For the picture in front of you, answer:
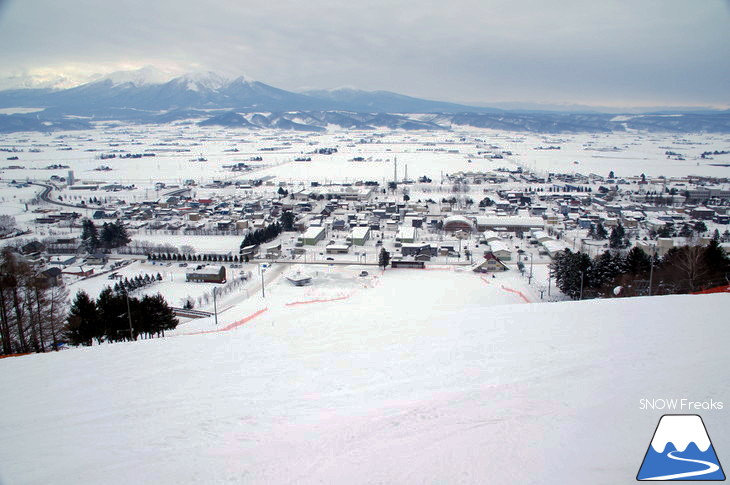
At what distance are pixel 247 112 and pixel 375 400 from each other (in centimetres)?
11601

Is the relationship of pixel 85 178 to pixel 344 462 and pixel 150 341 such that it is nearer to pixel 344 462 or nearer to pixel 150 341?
pixel 150 341

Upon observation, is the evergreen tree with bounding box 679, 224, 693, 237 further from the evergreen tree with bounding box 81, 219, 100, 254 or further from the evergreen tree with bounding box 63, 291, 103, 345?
the evergreen tree with bounding box 81, 219, 100, 254

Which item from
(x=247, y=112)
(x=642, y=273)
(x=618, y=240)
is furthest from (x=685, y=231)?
(x=247, y=112)

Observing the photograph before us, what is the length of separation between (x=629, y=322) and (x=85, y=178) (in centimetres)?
3454

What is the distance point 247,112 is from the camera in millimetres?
109375

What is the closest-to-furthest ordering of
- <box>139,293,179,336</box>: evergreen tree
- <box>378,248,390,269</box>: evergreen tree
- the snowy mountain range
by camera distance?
<box>139,293,179,336</box>: evergreen tree < <box>378,248,390,269</box>: evergreen tree < the snowy mountain range

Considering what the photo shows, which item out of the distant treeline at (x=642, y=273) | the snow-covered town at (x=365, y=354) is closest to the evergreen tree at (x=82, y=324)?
the snow-covered town at (x=365, y=354)

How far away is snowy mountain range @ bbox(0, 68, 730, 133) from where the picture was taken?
289 ft

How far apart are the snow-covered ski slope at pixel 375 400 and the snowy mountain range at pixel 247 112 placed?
87.7 m

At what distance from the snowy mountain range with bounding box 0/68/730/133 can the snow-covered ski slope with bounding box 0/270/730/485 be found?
87.7 meters

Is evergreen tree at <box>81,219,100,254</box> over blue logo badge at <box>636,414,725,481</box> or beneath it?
beneath

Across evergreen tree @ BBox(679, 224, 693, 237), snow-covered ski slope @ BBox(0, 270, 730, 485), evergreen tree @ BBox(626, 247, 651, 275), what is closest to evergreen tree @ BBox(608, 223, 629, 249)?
evergreen tree @ BBox(679, 224, 693, 237)

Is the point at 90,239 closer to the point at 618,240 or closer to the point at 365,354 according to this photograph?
the point at 365,354

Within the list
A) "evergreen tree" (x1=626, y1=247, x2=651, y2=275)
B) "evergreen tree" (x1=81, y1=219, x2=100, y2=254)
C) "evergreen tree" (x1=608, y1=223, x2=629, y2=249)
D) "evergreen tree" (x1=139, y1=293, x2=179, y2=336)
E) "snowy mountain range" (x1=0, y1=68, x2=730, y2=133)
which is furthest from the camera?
"snowy mountain range" (x1=0, y1=68, x2=730, y2=133)
